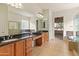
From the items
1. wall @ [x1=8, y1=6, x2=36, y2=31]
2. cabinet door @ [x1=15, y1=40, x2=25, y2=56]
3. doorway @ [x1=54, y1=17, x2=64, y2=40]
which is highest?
wall @ [x1=8, y1=6, x2=36, y2=31]

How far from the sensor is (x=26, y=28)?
4082 millimetres

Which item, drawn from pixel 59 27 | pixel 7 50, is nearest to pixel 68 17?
pixel 59 27

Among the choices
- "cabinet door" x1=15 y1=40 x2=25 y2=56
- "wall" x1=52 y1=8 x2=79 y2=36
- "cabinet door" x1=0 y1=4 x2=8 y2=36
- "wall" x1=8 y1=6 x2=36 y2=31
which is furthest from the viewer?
"wall" x1=8 y1=6 x2=36 y2=31

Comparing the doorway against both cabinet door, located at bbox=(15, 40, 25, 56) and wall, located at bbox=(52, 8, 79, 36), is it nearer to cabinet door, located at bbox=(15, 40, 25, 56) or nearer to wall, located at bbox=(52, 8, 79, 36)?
wall, located at bbox=(52, 8, 79, 36)

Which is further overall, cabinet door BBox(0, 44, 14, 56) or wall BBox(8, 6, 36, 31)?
wall BBox(8, 6, 36, 31)

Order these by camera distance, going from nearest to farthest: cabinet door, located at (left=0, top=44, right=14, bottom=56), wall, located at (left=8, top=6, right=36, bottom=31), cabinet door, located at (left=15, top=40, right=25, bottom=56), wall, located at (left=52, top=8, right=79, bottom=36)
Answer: cabinet door, located at (left=0, top=44, right=14, bottom=56), cabinet door, located at (left=15, top=40, right=25, bottom=56), wall, located at (left=52, top=8, right=79, bottom=36), wall, located at (left=8, top=6, right=36, bottom=31)

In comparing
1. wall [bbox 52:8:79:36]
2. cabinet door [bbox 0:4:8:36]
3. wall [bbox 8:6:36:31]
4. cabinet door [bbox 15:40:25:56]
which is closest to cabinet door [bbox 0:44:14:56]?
cabinet door [bbox 15:40:25:56]

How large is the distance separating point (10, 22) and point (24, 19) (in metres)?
0.50

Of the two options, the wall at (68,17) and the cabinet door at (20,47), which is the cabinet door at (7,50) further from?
the wall at (68,17)

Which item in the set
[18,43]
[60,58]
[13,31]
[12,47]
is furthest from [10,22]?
[60,58]

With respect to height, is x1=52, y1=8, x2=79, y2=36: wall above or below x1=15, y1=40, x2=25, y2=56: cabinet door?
above

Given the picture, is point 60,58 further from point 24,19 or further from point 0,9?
point 24,19

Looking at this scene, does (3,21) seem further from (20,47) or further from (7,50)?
(7,50)

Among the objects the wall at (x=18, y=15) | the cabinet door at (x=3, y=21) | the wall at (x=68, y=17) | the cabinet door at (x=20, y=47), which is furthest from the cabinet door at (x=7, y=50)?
the wall at (x=68, y=17)
